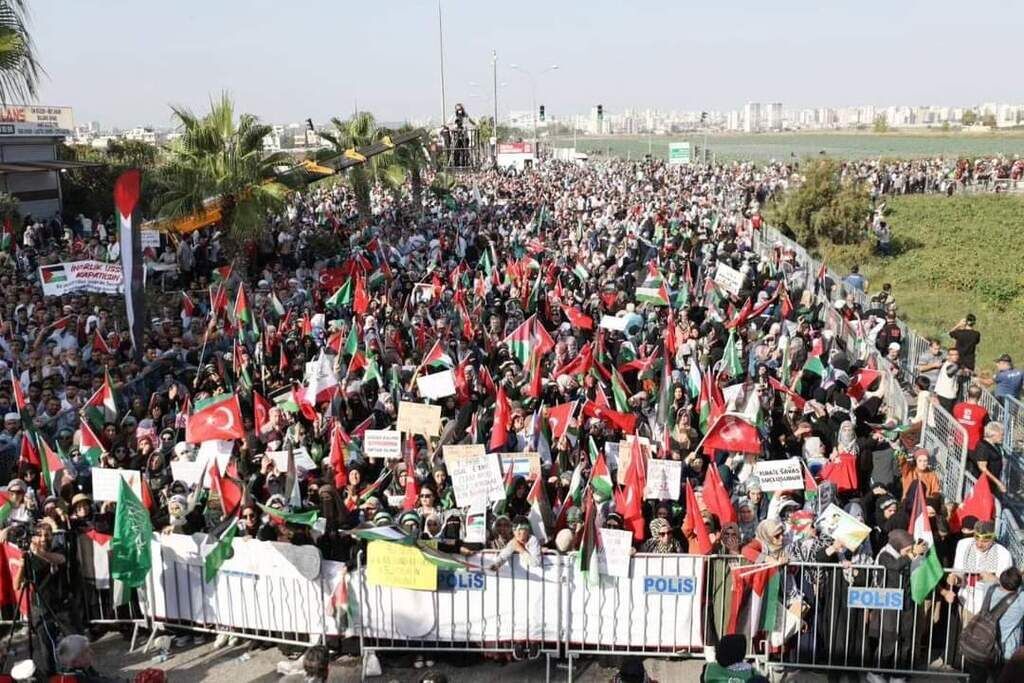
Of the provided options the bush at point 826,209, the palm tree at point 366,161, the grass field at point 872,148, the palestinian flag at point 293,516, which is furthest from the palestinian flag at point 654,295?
the grass field at point 872,148

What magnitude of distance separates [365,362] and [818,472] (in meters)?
5.84

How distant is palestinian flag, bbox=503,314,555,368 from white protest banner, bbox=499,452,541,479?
454 centimetres

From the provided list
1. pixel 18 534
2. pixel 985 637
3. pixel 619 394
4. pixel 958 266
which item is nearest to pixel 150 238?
pixel 619 394

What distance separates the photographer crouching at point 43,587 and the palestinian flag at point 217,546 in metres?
1.08

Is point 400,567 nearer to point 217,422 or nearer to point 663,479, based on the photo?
point 663,479

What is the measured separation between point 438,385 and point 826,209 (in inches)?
922

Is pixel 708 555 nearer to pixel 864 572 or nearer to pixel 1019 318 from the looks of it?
pixel 864 572

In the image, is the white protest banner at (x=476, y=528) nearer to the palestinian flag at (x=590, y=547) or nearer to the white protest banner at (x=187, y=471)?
the palestinian flag at (x=590, y=547)

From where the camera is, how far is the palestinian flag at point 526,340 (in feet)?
42.2

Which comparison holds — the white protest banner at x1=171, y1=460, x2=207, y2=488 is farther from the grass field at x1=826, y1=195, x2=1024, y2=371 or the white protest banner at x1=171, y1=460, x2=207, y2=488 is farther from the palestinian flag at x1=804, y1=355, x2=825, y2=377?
the grass field at x1=826, y1=195, x2=1024, y2=371

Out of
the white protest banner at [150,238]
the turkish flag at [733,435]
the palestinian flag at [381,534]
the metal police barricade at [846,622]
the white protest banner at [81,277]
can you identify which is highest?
the white protest banner at [150,238]

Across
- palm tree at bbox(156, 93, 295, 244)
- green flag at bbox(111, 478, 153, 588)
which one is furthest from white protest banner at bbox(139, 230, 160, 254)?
green flag at bbox(111, 478, 153, 588)

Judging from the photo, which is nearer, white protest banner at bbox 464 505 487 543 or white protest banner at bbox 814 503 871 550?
white protest banner at bbox 814 503 871 550

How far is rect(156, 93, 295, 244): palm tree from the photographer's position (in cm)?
1859
